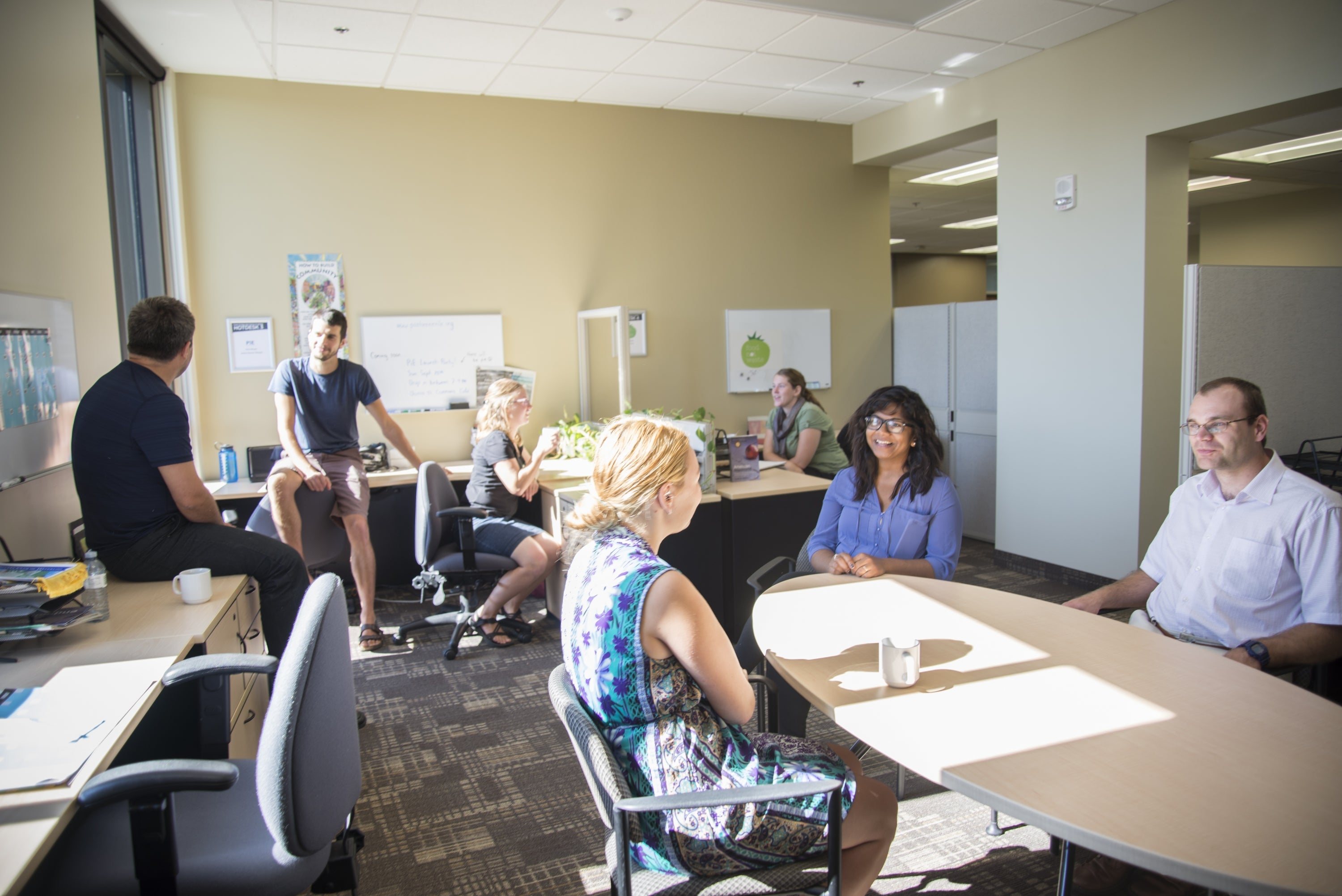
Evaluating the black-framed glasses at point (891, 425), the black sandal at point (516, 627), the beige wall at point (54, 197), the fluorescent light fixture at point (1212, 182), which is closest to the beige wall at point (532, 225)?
the beige wall at point (54, 197)

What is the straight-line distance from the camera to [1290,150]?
6.83 meters

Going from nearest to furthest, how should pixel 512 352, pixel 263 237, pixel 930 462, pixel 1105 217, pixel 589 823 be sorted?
pixel 589 823
pixel 930 462
pixel 1105 217
pixel 263 237
pixel 512 352

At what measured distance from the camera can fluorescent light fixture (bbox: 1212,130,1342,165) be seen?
255 inches

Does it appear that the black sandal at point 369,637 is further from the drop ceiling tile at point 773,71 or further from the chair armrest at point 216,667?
the drop ceiling tile at point 773,71

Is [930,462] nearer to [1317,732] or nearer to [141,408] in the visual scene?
[1317,732]

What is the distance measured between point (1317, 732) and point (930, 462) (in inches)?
55.1

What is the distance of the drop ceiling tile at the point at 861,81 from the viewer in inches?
199

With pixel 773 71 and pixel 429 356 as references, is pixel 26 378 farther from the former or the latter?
pixel 773 71

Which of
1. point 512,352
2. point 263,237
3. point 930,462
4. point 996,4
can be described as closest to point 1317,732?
point 930,462

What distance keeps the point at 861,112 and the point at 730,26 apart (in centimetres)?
199

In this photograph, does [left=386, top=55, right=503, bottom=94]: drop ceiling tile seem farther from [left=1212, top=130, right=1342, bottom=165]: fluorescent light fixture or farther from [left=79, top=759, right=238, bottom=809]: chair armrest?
[left=1212, top=130, right=1342, bottom=165]: fluorescent light fixture

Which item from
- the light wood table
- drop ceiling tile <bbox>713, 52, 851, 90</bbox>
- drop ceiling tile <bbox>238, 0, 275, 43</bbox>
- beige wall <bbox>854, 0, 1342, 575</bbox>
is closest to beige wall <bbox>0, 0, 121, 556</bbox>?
drop ceiling tile <bbox>238, 0, 275, 43</bbox>

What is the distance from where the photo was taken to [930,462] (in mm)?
2752

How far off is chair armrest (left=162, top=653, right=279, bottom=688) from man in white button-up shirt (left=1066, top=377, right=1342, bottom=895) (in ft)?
6.69
